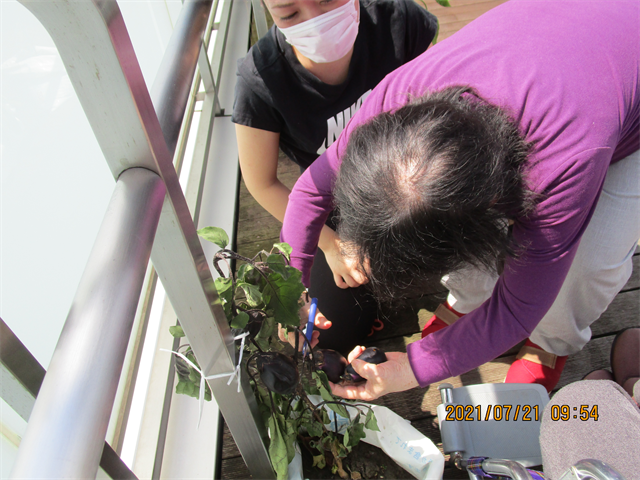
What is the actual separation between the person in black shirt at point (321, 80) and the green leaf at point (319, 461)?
1.17 ft

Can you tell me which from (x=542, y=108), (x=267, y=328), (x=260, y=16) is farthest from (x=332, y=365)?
(x=260, y=16)

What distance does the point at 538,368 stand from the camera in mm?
1266

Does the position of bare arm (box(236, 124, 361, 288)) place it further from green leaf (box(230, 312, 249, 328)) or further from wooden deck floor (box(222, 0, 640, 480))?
green leaf (box(230, 312, 249, 328))

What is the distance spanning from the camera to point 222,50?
6.91ft

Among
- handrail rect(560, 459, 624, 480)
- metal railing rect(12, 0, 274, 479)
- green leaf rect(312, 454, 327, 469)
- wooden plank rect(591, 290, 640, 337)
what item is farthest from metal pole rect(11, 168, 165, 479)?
wooden plank rect(591, 290, 640, 337)

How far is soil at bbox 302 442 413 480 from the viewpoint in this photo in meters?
1.09

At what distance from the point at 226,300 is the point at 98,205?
42 centimetres

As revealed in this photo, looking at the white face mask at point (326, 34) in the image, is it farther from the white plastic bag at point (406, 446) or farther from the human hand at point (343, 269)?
the white plastic bag at point (406, 446)

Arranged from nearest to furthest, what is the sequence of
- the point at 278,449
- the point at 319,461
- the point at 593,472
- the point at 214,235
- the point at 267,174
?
the point at 593,472
the point at 214,235
the point at 278,449
the point at 319,461
the point at 267,174

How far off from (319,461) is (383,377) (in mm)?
298

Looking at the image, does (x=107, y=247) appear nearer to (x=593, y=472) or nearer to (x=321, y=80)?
(x=593, y=472)

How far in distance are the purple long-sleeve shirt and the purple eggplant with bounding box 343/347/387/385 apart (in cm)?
9

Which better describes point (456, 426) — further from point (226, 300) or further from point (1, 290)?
point (1, 290)

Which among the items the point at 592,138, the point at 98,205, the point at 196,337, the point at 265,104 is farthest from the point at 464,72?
→ the point at 98,205
